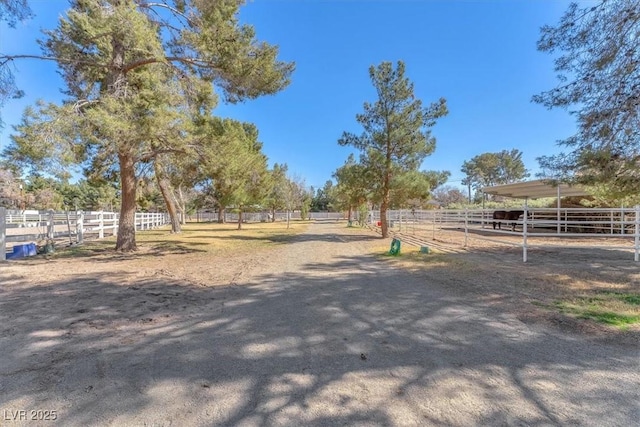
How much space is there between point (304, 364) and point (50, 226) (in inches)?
504

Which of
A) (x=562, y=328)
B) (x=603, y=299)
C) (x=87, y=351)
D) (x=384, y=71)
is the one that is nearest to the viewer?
(x=87, y=351)

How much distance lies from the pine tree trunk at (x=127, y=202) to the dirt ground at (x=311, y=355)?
15.1 feet

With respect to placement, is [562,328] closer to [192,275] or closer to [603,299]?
[603,299]

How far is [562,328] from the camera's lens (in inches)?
141

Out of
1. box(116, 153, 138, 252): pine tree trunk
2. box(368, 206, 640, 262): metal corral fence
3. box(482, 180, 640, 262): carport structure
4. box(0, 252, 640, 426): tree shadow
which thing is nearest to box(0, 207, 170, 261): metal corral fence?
box(116, 153, 138, 252): pine tree trunk

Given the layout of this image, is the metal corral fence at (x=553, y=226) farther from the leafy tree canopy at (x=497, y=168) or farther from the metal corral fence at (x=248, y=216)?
Result: the leafy tree canopy at (x=497, y=168)

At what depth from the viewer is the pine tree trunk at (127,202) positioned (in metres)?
9.98

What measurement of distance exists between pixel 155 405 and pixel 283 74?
862 cm

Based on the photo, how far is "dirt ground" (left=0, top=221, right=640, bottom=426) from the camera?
6.93ft

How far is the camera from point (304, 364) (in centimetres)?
273

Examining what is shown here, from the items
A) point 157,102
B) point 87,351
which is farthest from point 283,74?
point 87,351

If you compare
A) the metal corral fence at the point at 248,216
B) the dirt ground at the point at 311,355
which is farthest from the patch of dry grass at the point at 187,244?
the metal corral fence at the point at 248,216

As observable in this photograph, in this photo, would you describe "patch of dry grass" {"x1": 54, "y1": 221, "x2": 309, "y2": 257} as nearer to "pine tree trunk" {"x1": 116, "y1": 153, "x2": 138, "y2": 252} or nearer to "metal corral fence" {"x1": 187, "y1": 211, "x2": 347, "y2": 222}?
"pine tree trunk" {"x1": 116, "y1": 153, "x2": 138, "y2": 252}

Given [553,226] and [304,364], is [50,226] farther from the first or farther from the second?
[553,226]
